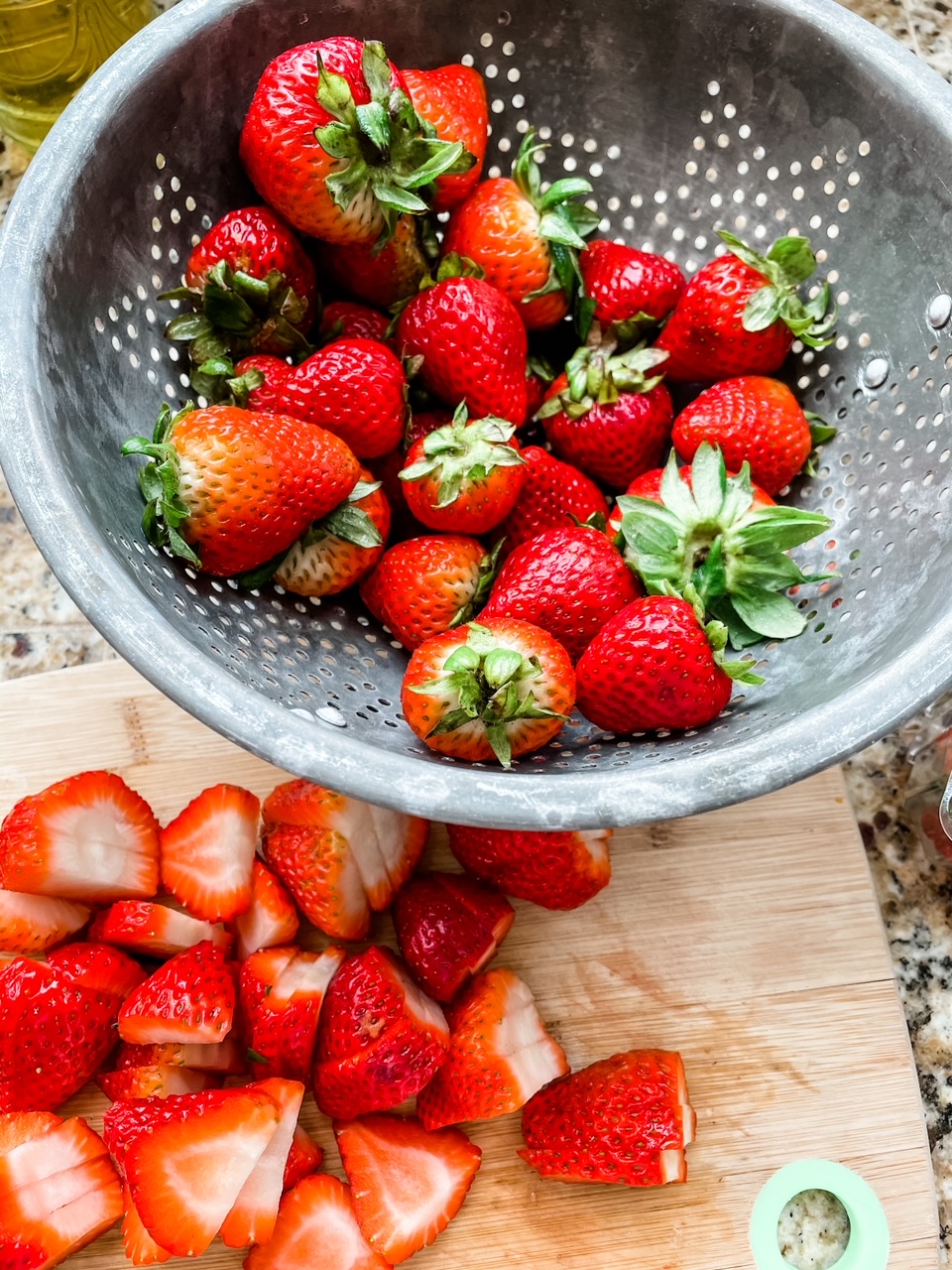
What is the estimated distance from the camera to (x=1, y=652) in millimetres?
1266

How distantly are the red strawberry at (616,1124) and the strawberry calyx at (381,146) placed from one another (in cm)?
80

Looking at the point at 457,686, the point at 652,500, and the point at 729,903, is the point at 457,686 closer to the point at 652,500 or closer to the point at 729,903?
the point at 652,500

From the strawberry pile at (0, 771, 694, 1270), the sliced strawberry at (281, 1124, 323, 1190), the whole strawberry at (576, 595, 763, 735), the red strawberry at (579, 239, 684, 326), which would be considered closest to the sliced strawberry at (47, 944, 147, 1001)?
the strawberry pile at (0, 771, 694, 1270)

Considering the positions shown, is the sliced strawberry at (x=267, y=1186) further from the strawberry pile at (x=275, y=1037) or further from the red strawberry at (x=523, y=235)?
the red strawberry at (x=523, y=235)

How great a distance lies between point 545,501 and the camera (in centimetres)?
106

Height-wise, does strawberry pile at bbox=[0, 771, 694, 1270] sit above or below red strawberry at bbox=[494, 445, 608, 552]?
below

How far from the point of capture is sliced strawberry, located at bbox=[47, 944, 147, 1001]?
1.08m

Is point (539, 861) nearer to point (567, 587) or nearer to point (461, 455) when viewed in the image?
point (567, 587)

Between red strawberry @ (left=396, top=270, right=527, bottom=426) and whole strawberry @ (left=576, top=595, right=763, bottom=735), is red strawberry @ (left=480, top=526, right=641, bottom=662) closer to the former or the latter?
whole strawberry @ (left=576, top=595, right=763, bottom=735)

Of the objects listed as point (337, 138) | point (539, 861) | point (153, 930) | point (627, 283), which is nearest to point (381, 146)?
point (337, 138)

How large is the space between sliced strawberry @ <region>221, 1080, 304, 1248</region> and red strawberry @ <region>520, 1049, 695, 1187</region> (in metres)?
0.22

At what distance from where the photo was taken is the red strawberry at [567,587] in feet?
3.13

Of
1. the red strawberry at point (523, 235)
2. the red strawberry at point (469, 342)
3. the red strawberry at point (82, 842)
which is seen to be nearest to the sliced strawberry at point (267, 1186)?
the red strawberry at point (82, 842)

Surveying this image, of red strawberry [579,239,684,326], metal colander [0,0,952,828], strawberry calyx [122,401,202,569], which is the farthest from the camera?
red strawberry [579,239,684,326]
